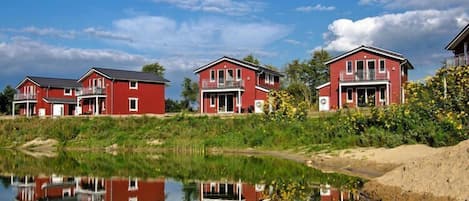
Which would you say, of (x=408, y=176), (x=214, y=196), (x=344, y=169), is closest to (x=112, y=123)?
(x=344, y=169)

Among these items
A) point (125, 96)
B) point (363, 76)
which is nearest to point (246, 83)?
point (363, 76)

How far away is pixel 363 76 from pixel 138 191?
34621mm

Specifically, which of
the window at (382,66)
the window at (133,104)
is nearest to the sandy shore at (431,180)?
the window at (382,66)

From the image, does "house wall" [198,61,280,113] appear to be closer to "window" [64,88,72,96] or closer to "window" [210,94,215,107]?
"window" [210,94,215,107]

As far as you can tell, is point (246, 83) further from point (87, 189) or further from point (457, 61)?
point (87, 189)

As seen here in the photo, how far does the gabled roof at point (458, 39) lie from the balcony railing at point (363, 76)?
679 centimetres

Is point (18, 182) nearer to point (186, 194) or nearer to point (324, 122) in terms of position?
point (186, 194)

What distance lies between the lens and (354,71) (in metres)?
50.8

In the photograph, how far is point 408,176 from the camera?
53.5 ft

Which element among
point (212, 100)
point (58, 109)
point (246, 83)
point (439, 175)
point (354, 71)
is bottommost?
point (439, 175)

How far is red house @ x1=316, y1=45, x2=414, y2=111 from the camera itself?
49.6 meters

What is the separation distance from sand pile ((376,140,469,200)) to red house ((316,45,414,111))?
105ft

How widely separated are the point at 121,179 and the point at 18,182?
4331 mm

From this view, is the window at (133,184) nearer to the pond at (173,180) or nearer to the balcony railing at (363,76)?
the pond at (173,180)
